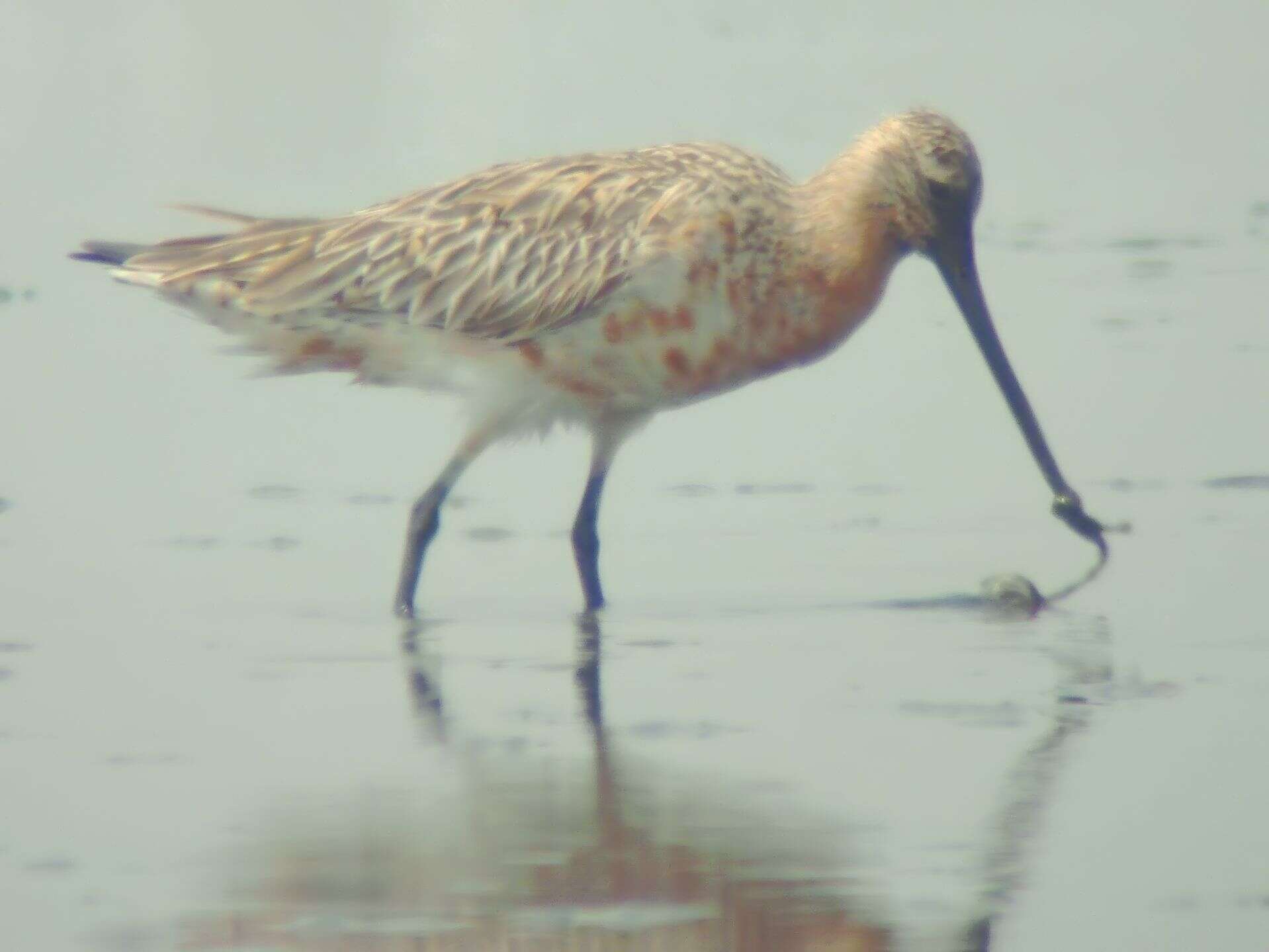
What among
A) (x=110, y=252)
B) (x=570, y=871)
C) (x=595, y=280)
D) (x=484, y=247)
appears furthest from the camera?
(x=110, y=252)

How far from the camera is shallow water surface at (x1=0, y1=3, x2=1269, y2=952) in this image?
5.33m

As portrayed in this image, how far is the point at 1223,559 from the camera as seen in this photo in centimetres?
809

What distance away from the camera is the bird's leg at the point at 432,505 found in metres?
8.05

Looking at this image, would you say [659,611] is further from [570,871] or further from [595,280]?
[570,871]

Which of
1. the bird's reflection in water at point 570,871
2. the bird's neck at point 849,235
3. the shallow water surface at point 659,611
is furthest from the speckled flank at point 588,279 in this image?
the bird's reflection in water at point 570,871

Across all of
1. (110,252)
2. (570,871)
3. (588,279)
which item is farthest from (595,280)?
(570,871)

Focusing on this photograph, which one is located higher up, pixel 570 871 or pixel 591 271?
pixel 591 271

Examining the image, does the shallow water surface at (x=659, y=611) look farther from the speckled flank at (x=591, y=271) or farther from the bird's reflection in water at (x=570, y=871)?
the speckled flank at (x=591, y=271)

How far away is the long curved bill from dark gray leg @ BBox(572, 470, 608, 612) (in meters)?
1.18

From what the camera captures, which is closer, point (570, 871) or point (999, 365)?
point (570, 871)

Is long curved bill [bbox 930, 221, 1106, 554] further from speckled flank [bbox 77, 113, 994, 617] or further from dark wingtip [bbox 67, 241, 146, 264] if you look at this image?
dark wingtip [bbox 67, 241, 146, 264]

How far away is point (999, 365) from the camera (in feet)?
28.6

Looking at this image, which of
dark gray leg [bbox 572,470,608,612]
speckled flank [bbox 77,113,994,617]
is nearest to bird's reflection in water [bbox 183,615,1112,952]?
dark gray leg [bbox 572,470,608,612]

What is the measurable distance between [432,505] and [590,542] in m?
0.47
